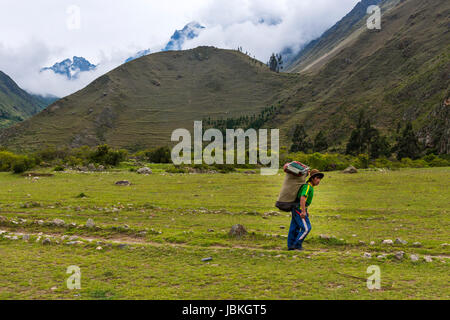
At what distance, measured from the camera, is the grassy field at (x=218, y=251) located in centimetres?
691

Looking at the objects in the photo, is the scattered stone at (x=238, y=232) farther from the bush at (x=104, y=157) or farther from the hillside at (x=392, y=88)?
the hillside at (x=392, y=88)

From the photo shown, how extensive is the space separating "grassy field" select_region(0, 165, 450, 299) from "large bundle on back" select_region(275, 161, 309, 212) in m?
1.64

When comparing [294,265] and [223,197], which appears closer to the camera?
[294,265]

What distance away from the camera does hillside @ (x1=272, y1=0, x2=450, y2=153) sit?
9644cm

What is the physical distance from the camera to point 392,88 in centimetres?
12469

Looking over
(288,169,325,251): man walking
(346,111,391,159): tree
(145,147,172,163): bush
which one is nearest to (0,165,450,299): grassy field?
(288,169,325,251): man walking

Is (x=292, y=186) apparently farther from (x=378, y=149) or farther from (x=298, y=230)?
(x=378, y=149)

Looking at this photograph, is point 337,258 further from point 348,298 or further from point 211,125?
point 211,125

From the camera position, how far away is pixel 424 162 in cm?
5269

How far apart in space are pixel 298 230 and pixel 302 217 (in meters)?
0.77

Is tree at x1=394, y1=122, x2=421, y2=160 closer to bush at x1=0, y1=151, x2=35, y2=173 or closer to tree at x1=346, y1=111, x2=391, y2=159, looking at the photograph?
tree at x1=346, y1=111, x2=391, y2=159

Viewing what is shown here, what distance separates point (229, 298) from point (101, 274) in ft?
12.7
